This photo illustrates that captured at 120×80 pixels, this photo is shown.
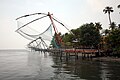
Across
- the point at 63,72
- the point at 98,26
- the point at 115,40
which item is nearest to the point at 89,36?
the point at 98,26

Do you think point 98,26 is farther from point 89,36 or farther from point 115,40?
point 115,40

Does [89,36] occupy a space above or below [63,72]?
above

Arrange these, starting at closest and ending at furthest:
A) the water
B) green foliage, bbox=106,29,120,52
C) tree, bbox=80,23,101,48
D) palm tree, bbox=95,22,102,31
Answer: the water < green foliage, bbox=106,29,120,52 < tree, bbox=80,23,101,48 < palm tree, bbox=95,22,102,31

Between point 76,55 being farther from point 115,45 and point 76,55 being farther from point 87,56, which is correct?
point 115,45

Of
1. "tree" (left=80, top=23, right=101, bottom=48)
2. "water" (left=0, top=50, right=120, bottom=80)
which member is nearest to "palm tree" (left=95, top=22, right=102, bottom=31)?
"tree" (left=80, top=23, right=101, bottom=48)

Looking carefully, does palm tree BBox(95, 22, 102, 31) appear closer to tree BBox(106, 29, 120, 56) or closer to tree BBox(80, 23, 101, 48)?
tree BBox(80, 23, 101, 48)

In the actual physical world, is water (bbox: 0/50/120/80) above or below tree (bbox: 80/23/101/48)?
below

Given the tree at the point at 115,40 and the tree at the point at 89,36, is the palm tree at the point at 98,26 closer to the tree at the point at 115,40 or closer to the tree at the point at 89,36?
the tree at the point at 89,36

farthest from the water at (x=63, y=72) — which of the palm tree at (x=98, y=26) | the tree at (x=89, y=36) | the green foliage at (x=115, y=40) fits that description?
the palm tree at (x=98, y=26)

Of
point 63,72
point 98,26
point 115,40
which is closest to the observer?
point 63,72

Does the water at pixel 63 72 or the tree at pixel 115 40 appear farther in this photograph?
the tree at pixel 115 40

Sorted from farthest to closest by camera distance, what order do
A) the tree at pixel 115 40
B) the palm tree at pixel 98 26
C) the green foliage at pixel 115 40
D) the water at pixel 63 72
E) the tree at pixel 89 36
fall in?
the palm tree at pixel 98 26 < the tree at pixel 89 36 < the green foliage at pixel 115 40 < the tree at pixel 115 40 < the water at pixel 63 72

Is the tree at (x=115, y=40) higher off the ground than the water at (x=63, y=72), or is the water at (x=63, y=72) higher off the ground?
the tree at (x=115, y=40)

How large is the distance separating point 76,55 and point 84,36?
793 centimetres
